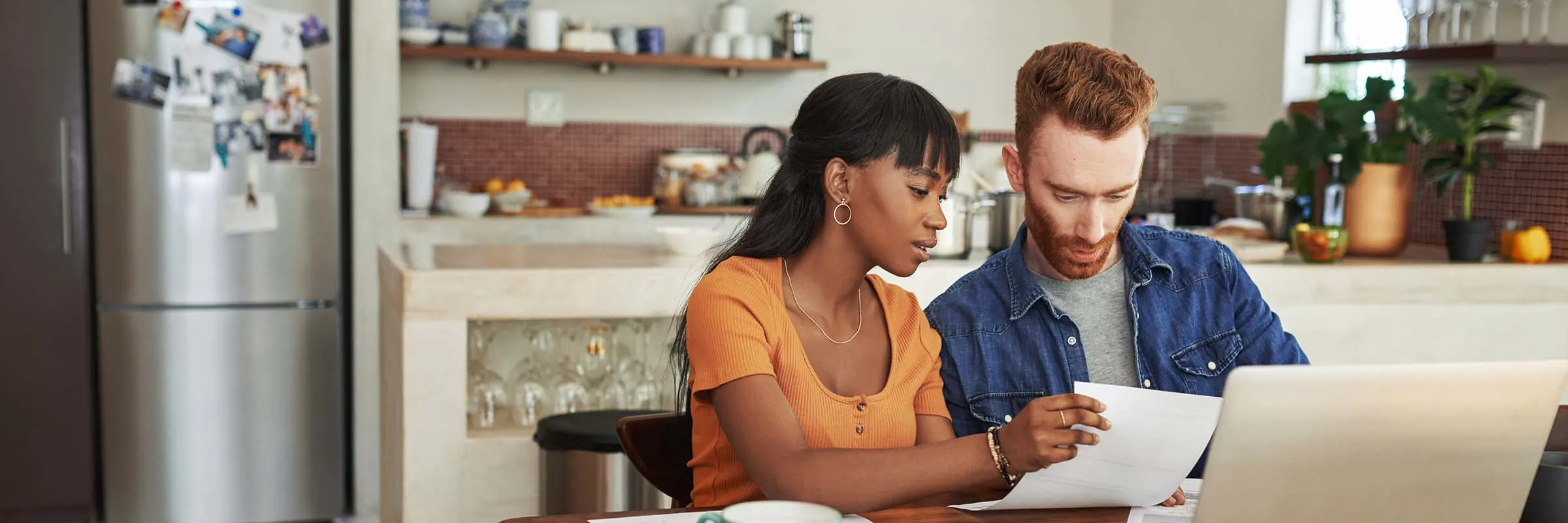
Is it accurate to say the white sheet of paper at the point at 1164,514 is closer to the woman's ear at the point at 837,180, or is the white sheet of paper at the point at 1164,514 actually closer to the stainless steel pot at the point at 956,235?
the woman's ear at the point at 837,180

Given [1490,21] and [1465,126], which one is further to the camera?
[1490,21]

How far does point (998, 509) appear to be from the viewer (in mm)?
1276

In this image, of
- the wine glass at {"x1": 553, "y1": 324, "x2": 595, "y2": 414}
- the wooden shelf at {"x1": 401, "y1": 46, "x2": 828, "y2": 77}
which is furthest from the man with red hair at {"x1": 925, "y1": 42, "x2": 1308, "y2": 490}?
the wooden shelf at {"x1": 401, "y1": 46, "x2": 828, "y2": 77}

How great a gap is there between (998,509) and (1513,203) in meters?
2.60

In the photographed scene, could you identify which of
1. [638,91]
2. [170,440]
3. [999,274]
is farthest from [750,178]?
[999,274]

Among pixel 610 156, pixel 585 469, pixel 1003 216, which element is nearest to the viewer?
pixel 585 469

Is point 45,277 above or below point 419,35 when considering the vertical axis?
below

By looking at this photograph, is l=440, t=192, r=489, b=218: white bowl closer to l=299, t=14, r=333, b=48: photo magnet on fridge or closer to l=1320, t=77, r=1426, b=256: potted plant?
l=299, t=14, r=333, b=48: photo magnet on fridge

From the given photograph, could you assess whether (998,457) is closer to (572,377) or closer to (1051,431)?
(1051,431)

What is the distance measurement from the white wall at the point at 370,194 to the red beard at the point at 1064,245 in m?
2.62

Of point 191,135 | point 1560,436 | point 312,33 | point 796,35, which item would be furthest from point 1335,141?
point 191,135

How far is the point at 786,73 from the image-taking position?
16.3ft

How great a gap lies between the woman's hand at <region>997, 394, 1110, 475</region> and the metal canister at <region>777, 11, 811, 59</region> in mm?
3593

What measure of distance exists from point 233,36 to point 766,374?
2.74 metres
